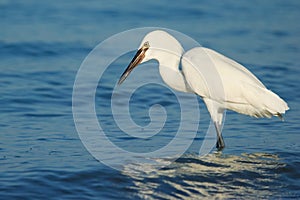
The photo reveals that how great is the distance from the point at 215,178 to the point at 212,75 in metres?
1.57

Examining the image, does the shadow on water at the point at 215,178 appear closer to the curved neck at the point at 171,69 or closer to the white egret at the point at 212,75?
the white egret at the point at 212,75

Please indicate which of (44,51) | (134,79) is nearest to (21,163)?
(134,79)

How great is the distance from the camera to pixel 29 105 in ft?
33.1

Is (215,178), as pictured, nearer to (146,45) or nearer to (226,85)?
(226,85)

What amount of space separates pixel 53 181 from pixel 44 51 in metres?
6.34

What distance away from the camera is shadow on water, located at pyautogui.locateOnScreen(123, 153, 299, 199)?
7.18 m

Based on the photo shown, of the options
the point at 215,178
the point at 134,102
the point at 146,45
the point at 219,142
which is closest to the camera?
the point at 215,178

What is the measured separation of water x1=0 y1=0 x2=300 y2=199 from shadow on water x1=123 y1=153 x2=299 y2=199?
11mm

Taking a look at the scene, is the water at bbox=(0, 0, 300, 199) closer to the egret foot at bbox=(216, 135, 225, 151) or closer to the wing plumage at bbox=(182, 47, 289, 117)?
the egret foot at bbox=(216, 135, 225, 151)

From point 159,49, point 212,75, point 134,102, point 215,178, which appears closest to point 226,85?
point 212,75

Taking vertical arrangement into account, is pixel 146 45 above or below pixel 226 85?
above

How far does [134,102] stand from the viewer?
413 inches

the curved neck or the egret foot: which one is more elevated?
the curved neck

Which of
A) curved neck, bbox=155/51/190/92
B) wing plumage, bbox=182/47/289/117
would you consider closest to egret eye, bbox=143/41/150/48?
curved neck, bbox=155/51/190/92
